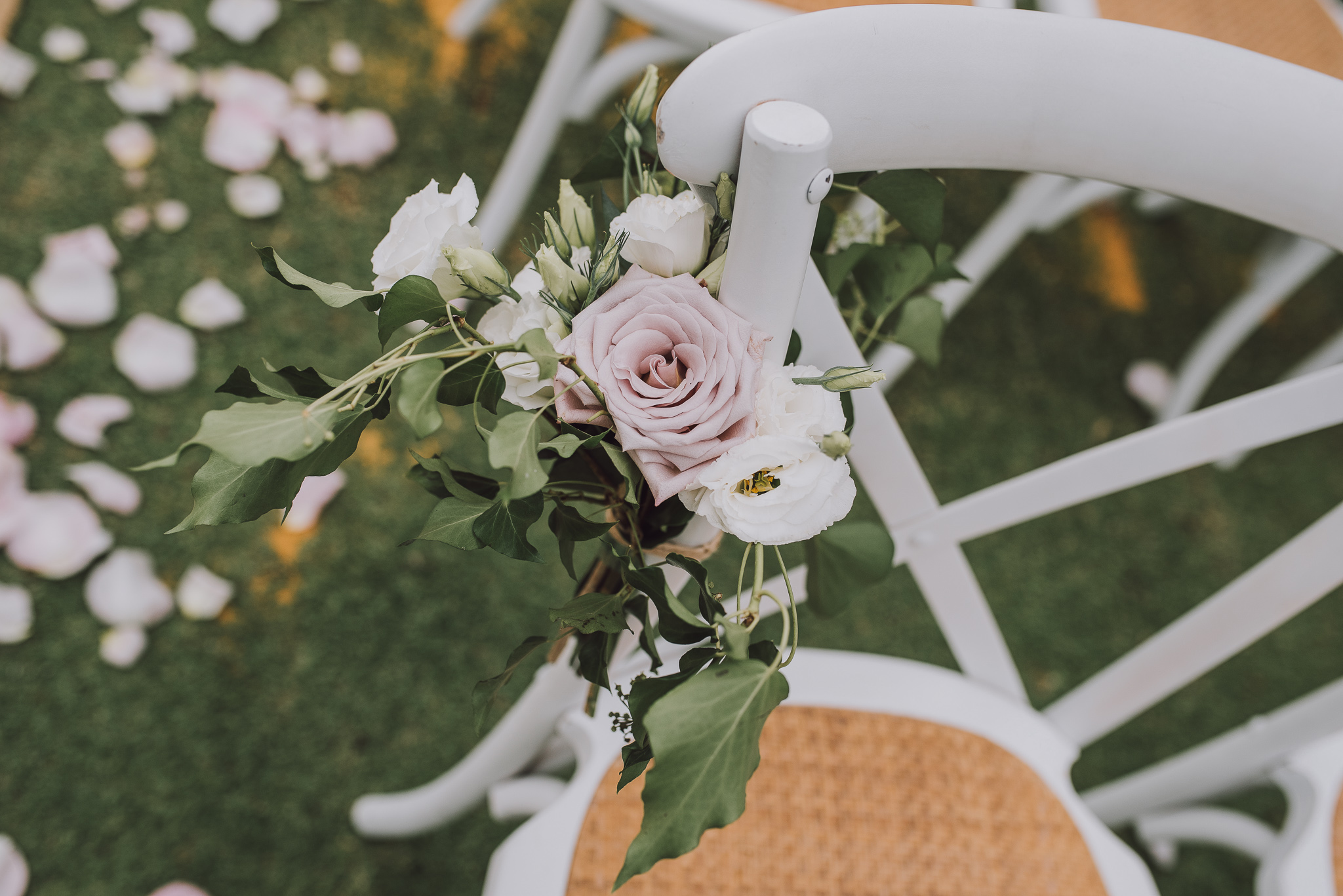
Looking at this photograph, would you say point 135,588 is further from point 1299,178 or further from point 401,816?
point 1299,178

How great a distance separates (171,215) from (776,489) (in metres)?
1.39

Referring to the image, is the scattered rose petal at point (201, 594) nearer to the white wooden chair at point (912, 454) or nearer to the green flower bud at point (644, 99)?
the white wooden chair at point (912, 454)

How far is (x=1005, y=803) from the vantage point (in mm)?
778

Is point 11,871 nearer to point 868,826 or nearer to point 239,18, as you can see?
point 868,826

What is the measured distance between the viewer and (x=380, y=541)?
4.23 ft

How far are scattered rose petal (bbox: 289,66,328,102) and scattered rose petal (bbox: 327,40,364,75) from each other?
0.05 meters

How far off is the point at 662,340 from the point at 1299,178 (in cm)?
39

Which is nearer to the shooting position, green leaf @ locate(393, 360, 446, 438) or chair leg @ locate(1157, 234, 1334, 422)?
green leaf @ locate(393, 360, 446, 438)

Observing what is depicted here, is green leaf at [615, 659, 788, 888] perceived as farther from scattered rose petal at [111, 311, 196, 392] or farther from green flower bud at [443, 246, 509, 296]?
scattered rose petal at [111, 311, 196, 392]

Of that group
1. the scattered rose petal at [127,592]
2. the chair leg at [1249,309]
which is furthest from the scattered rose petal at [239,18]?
the chair leg at [1249,309]

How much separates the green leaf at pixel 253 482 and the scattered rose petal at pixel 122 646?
3.00ft

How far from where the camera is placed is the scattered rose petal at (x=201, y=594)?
1.18 meters

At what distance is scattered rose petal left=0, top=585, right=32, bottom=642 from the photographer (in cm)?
112

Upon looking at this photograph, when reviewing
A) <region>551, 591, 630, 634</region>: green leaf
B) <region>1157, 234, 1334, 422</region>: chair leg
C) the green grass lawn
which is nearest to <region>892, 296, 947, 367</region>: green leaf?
<region>551, 591, 630, 634</region>: green leaf
